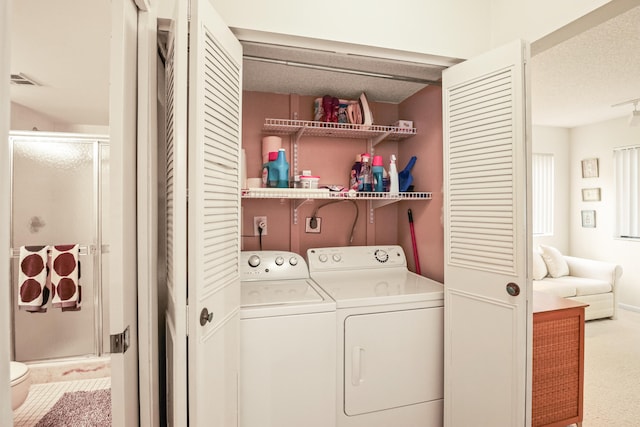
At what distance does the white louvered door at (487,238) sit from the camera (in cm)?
149

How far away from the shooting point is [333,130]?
7.59 feet

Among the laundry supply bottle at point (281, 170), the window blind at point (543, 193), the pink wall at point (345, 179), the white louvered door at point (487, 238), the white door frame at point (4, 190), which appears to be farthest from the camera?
the window blind at point (543, 193)

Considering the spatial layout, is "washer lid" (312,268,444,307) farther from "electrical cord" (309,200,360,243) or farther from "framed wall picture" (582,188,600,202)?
"framed wall picture" (582,188,600,202)

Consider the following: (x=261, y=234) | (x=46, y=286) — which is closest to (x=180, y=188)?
(x=46, y=286)

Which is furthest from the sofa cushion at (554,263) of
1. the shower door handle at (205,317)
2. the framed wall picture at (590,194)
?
the shower door handle at (205,317)

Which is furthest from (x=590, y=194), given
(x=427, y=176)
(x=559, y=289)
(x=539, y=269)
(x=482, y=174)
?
(x=482, y=174)

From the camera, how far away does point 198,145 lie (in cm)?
114

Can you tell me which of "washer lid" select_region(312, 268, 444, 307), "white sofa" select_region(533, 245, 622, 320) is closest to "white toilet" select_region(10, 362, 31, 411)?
"washer lid" select_region(312, 268, 444, 307)

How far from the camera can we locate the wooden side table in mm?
1997

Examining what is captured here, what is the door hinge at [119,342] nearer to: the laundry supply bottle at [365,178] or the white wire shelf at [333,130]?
the white wire shelf at [333,130]

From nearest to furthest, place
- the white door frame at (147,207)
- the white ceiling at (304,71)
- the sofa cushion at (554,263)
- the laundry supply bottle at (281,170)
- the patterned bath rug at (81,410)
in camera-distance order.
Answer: the white ceiling at (304,71)
the patterned bath rug at (81,410)
the white door frame at (147,207)
the laundry supply bottle at (281,170)
the sofa cushion at (554,263)

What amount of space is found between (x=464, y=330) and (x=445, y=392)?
1.35 feet

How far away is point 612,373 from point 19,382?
4019mm

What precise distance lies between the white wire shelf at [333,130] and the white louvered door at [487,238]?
55 cm
